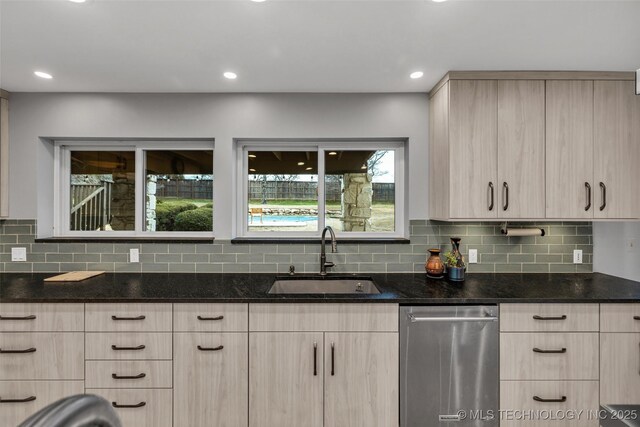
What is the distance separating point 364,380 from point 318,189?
1460 mm

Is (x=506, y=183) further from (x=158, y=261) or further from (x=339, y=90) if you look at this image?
(x=158, y=261)

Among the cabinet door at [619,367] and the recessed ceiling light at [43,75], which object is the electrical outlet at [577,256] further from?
the recessed ceiling light at [43,75]

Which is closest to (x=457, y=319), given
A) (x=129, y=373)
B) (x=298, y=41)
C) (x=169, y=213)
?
(x=298, y=41)

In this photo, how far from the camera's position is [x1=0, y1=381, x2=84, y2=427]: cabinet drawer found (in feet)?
6.18

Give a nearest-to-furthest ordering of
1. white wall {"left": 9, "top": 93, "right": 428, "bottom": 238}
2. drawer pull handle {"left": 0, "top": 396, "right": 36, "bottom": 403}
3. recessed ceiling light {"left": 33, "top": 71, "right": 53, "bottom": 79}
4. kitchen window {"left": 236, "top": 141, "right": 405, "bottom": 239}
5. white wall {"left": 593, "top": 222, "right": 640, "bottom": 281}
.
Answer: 1. drawer pull handle {"left": 0, "top": 396, "right": 36, "bottom": 403}
2. recessed ceiling light {"left": 33, "top": 71, "right": 53, "bottom": 79}
3. white wall {"left": 593, "top": 222, "right": 640, "bottom": 281}
4. white wall {"left": 9, "top": 93, "right": 428, "bottom": 238}
5. kitchen window {"left": 236, "top": 141, "right": 405, "bottom": 239}

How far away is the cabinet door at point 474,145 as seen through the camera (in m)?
2.26

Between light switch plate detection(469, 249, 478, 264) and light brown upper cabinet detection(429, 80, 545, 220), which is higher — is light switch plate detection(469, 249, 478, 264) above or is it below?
below

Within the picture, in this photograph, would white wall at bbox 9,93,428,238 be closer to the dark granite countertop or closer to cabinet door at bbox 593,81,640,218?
the dark granite countertop

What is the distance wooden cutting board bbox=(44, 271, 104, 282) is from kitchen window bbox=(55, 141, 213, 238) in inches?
15.2

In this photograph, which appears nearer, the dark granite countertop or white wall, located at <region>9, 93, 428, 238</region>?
the dark granite countertop

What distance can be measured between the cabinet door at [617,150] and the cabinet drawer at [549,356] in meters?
0.91

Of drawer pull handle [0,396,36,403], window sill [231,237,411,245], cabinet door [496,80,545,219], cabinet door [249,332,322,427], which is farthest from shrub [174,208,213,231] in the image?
cabinet door [496,80,545,219]

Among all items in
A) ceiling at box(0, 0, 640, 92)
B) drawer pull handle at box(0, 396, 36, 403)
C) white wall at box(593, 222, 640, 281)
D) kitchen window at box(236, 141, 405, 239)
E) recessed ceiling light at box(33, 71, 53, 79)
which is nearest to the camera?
ceiling at box(0, 0, 640, 92)

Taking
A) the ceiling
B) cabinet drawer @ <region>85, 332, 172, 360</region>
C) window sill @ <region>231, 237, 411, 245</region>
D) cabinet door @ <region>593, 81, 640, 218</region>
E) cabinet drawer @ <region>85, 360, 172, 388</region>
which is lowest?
cabinet drawer @ <region>85, 360, 172, 388</region>
